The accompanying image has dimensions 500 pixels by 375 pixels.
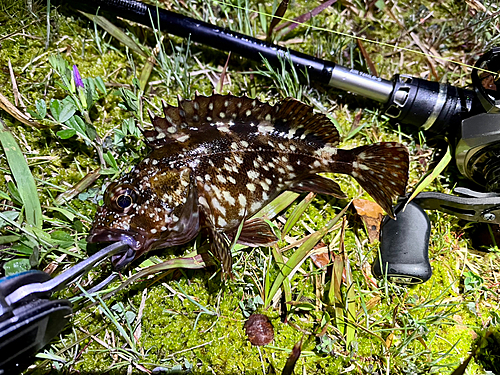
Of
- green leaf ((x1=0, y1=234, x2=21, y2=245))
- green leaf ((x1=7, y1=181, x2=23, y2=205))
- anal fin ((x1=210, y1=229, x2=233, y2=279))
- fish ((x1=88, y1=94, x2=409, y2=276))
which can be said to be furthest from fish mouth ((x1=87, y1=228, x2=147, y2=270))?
green leaf ((x1=7, y1=181, x2=23, y2=205))

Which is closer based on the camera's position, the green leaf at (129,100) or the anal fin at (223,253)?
the anal fin at (223,253)

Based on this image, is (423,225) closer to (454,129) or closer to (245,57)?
(454,129)

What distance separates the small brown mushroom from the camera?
2.72 m

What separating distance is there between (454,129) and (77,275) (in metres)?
2.98

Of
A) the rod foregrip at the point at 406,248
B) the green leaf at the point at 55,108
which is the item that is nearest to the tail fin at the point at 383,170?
the rod foregrip at the point at 406,248

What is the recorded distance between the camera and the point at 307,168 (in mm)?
2951

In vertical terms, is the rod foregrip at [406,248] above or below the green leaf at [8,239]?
above

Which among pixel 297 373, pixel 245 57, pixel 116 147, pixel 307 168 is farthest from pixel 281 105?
pixel 297 373

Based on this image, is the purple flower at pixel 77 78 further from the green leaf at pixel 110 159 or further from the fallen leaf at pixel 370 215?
the fallen leaf at pixel 370 215

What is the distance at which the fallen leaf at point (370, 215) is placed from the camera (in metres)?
3.08

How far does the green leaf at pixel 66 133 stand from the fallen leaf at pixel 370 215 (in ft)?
7.54

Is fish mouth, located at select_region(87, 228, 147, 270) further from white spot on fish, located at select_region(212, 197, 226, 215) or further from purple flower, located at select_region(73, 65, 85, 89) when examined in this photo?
purple flower, located at select_region(73, 65, 85, 89)

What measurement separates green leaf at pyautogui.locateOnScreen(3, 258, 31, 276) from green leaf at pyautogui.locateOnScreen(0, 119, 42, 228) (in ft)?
0.88

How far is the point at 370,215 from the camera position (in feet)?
10.3
